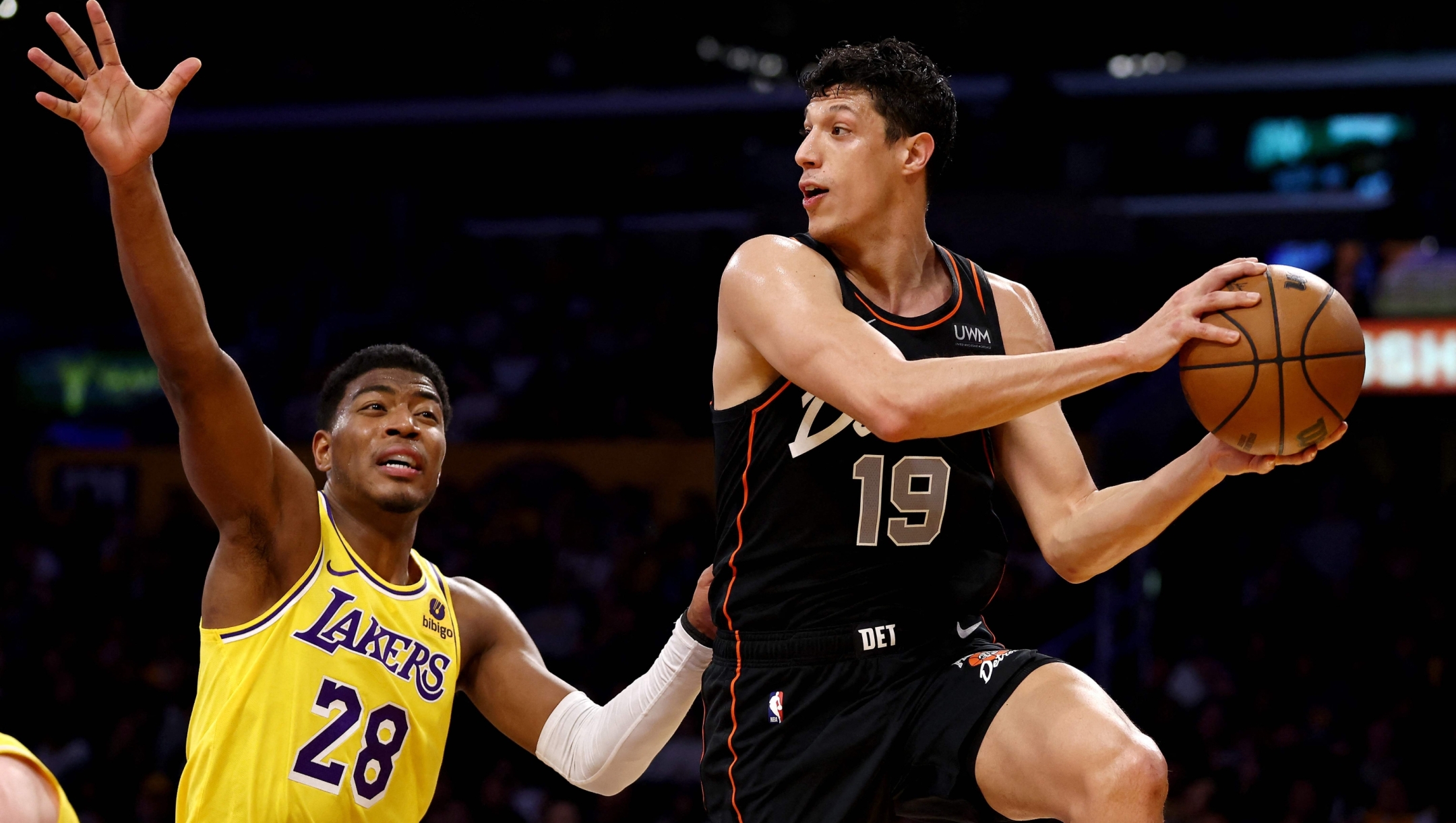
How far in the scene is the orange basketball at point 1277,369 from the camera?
314 centimetres

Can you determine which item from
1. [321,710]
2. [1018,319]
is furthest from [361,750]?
[1018,319]

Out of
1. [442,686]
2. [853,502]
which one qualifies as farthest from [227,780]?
[853,502]

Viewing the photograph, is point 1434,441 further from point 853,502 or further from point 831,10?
point 853,502

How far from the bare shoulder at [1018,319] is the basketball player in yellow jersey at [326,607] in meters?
1.07

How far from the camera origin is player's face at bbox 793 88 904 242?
3.70m

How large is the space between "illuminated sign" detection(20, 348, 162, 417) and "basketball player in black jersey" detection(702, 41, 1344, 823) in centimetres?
1167

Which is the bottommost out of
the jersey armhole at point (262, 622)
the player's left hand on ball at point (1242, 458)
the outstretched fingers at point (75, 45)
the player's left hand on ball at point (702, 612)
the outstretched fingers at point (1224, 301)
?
the player's left hand on ball at point (702, 612)

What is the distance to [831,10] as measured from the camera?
1452 cm

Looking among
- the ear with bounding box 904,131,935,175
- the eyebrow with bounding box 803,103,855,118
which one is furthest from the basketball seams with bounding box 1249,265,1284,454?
the eyebrow with bounding box 803,103,855,118

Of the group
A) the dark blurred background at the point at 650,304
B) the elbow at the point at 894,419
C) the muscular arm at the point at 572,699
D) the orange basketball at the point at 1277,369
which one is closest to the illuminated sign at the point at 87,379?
the dark blurred background at the point at 650,304

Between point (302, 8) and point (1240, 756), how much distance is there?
11.4m

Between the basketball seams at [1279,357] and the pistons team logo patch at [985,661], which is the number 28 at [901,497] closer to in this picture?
the pistons team logo patch at [985,661]

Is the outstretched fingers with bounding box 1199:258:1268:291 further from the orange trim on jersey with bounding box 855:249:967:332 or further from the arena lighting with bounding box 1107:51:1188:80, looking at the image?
the arena lighting with bounding box 1107:51:1188:80

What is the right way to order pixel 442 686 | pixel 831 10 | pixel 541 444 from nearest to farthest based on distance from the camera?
pixel 442 686, pixel 541 444, pixel 831 10
